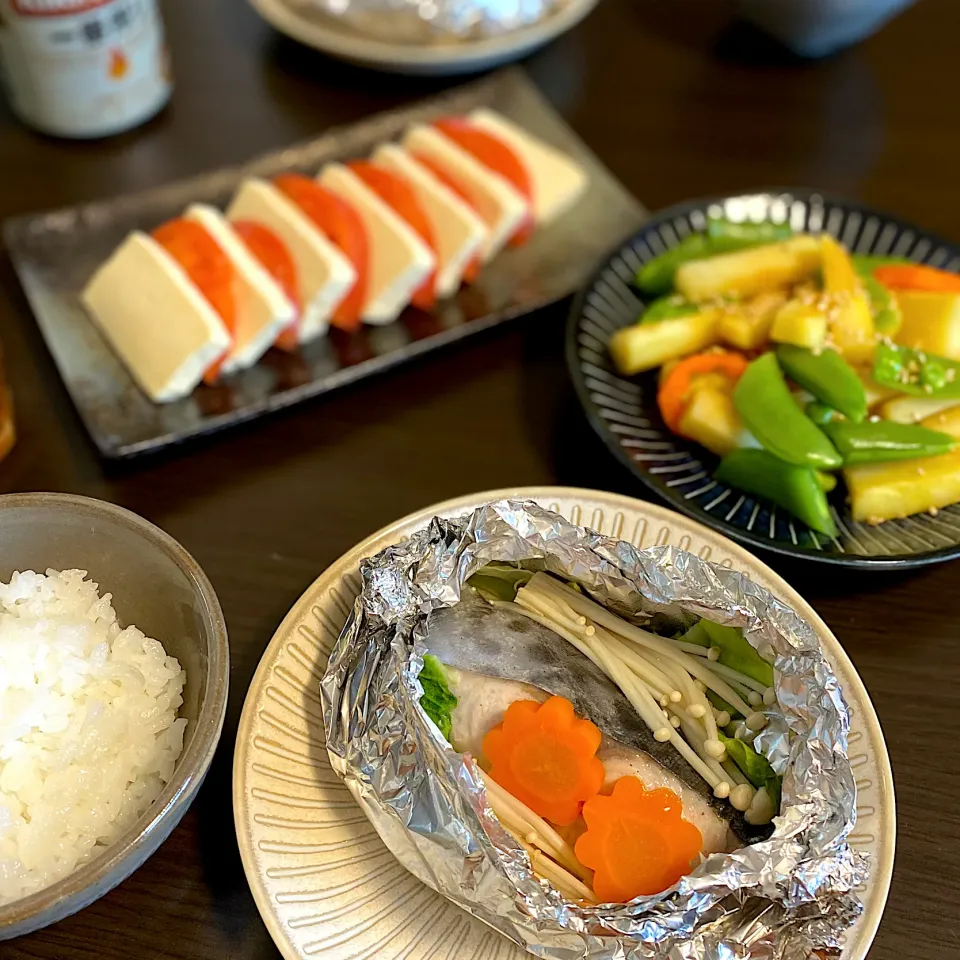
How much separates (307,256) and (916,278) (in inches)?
37.9

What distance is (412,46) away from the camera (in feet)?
6.48

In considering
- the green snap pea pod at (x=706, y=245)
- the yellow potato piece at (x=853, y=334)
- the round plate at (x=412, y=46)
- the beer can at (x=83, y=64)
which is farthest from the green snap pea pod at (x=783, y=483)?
the beer can at (x=83, y=64)

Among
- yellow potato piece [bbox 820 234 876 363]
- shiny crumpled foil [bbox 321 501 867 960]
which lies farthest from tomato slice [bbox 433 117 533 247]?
shiny crumpled foil [bbox 321 501 867 960]

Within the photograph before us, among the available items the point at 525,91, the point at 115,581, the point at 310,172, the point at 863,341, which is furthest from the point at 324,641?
the point at 525,91

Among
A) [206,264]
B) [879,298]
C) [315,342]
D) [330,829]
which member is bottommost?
[330,829]

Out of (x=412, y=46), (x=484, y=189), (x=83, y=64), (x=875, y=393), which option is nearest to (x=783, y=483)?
(x=875, y=393)

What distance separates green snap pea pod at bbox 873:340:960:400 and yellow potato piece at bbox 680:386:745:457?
21cm

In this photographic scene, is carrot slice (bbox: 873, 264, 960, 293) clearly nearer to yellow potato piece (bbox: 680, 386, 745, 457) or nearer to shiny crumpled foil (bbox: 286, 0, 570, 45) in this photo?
yellow potato piece (bbox: 680, 386, 745, 457)

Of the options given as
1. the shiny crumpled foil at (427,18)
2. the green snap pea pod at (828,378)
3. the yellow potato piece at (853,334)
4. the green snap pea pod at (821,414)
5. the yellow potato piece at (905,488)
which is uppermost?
the shiny crumpled foil at (427,18)

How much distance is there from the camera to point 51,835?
0.89m

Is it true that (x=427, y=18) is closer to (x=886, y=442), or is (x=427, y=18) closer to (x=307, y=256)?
(x=307, y=256)

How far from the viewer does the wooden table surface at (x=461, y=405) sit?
3.36 ft

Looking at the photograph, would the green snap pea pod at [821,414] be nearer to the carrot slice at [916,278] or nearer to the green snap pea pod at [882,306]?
the green snap pea pod at [882,306]

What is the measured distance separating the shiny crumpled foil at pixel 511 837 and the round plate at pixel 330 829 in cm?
5
